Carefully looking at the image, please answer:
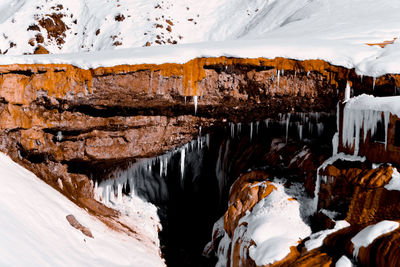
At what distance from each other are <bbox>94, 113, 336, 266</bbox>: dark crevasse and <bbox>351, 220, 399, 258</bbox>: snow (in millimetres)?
3233

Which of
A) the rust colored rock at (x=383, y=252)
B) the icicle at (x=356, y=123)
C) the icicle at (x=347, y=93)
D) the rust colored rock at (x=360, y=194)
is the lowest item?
the rust colored rock at (x=383, y=252)

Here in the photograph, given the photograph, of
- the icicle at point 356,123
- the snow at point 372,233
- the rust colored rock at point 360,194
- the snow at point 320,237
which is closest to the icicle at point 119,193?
the rust colored rock at point 360,194

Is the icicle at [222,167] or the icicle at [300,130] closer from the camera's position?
the icicle at [300,130]

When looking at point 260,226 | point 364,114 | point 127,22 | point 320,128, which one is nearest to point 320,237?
point 260,226

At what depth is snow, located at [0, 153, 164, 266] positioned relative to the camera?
454cm

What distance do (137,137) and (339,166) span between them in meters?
5.55

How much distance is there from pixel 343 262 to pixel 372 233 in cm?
62

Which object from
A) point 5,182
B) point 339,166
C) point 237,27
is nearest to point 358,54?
point 339,166

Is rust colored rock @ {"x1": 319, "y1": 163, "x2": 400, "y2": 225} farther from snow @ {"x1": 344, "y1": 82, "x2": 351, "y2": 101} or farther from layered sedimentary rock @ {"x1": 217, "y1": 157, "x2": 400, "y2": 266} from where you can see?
snow @ {"x1": 344, "y1": 82, "x2": 351, "y2": 101}

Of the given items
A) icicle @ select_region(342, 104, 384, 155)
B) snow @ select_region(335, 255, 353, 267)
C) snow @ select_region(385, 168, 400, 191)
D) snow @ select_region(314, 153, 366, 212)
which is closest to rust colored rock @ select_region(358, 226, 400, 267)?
snow @ select_region(335, 255, 353, 267)

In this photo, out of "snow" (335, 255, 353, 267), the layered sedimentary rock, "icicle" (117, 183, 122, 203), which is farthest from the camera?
"icicle" (117, 183, 122, 203)

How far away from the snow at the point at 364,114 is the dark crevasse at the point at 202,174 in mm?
1360

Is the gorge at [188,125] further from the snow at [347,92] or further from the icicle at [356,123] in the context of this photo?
the icicle at [356,123]

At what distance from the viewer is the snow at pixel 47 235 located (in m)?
4.54
